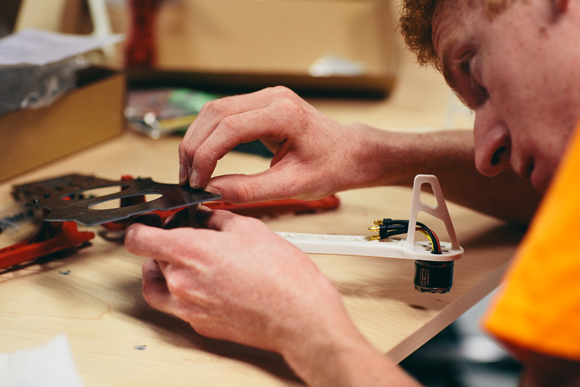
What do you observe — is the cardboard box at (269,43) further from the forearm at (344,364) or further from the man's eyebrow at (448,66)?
the forearm at (344,364)

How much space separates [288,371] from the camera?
19.7 inches

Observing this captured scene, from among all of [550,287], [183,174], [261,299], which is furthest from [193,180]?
[550,287]

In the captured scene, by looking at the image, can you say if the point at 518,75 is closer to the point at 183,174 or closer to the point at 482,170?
the point at 482,170

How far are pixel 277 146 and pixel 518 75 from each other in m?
0.37

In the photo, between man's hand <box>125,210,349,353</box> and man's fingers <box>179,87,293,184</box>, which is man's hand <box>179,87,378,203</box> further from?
man's hand <box>125,210,349,353</box>

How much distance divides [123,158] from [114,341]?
0.70 metres

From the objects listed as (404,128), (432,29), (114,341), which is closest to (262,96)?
(432,29)

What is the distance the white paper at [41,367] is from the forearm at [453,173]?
0.51m

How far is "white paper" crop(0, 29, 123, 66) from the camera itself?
107 cm

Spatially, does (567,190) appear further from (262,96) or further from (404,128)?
(404,128)

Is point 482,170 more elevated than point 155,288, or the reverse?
point 482,170

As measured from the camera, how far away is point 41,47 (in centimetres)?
118

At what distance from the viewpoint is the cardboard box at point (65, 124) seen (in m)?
1.04

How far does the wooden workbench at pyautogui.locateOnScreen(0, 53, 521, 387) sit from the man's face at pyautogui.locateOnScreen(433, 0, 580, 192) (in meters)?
0.19
